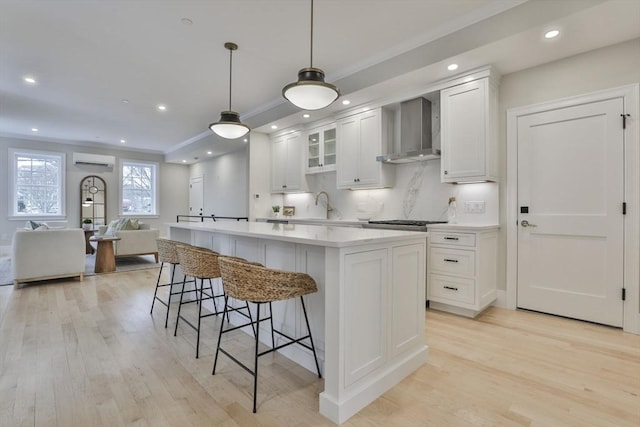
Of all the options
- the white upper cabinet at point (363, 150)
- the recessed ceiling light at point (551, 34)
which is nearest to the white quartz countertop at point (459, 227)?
the white upper cabinet at point (363, 150)

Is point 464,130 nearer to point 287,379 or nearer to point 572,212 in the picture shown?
point 572,212

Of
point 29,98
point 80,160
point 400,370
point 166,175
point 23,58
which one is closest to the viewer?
point 400,370

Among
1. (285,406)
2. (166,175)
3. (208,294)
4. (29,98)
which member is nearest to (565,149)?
(285,406)

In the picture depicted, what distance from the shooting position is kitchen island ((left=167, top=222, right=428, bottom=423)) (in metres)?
1.58

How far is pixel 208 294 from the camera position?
334cm

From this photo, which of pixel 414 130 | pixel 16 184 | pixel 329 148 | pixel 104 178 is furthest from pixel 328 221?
pixel 16 184

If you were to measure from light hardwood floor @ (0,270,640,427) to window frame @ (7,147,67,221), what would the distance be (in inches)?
230

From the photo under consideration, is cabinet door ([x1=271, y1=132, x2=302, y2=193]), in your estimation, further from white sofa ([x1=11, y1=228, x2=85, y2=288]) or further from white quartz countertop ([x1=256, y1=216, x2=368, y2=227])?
white sofa ([x1=11, y1=228, x2=85, y2=288])

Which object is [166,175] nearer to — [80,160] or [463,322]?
[80,160]

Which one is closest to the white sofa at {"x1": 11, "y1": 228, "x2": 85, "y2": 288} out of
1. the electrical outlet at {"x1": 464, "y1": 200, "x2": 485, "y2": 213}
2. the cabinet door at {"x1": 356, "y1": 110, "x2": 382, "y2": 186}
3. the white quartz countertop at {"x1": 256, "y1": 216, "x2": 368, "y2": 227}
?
the white quartz countertop at {"x1": 256, "y1": 216, "x2": 368, "y2": 227}

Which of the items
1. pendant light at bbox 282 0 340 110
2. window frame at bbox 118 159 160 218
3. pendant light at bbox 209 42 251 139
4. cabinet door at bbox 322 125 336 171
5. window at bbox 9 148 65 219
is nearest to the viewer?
pendant light at bbox 282 0 340 110

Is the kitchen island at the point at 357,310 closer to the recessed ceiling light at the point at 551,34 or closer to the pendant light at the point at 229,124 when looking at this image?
the pendant light at the point at 229,124

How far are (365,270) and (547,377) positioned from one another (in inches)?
57.2

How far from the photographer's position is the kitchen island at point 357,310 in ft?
5.20
